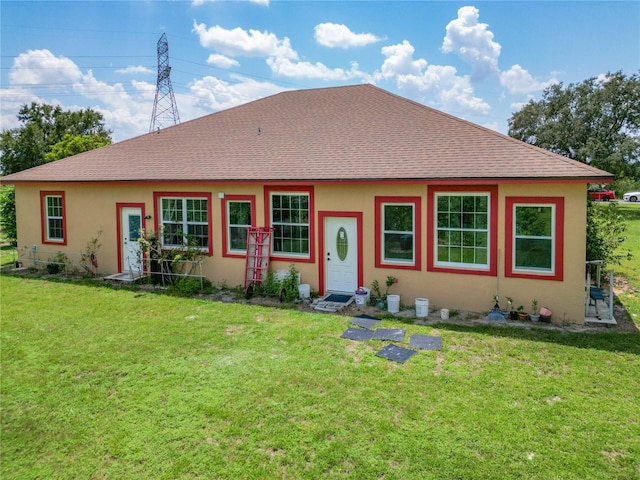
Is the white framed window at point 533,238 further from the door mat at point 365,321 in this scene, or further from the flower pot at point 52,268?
the flower pot at point 52,268

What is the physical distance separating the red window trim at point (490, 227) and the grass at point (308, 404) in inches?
61.2

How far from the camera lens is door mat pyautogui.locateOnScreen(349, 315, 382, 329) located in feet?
27.1

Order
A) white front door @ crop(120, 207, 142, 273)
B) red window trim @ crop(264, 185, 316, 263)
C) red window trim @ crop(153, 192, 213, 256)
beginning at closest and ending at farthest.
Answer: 1. red window trim @ crop(264, 185, 316, 263)
2. red window trim @ crop(153, 192, 213, 256)
3. white front door @ crop(120, 207, 142, 273)

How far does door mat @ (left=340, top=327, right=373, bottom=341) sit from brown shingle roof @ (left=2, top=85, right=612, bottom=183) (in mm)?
3467

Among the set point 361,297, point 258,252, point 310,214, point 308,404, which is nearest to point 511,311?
point 361,297

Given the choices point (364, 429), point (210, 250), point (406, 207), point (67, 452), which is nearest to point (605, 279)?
point (406, 207)

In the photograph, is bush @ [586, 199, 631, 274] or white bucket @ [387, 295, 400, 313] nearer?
white bucket @ [387, 295, 400, 313]

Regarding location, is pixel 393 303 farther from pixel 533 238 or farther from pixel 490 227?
pixel 533 238

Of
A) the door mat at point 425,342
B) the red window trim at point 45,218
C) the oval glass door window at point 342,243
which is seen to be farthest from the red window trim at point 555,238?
the red window trim at point 45,218

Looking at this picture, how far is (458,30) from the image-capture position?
502 inches

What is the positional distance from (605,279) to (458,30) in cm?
844

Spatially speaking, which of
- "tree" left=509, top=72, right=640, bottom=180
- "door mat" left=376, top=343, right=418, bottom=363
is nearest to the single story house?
"door mat" left=376, top=343, right=418, bottom=363

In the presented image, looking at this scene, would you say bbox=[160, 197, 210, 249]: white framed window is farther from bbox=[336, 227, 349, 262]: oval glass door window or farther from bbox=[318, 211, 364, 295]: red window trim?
bbox=[336, 227, 349, 262]: oval glass door window

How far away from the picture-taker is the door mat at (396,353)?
661 centimetres
